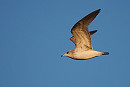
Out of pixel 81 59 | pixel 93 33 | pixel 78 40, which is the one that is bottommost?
pixel 81 59

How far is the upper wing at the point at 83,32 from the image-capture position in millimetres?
13399

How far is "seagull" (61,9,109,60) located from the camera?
1347 centimetres

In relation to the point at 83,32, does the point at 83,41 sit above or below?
below

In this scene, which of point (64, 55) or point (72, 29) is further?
point (64, 55)

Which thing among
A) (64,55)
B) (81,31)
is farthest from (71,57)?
(81,31)

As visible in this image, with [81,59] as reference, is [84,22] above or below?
above

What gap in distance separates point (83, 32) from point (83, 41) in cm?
70

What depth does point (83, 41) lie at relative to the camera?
14.4 m

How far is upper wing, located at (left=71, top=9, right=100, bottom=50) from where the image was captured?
13.4m

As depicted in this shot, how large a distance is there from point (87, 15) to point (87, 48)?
2124 millimetres

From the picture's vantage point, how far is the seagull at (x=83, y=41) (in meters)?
13.5

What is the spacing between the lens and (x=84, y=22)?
534 inches

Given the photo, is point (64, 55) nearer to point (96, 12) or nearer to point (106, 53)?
point (106, 53)

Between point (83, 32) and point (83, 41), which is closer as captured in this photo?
point (83, 32)
